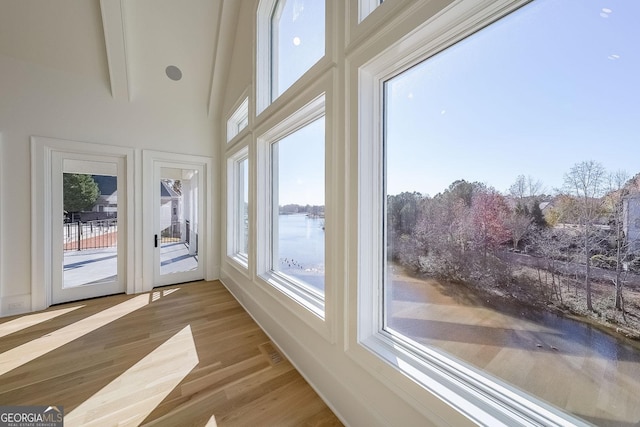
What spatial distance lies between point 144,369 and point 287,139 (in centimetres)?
236

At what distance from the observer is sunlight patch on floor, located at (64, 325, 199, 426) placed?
1475mm

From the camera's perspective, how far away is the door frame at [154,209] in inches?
143

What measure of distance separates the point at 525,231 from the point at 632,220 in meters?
0.26

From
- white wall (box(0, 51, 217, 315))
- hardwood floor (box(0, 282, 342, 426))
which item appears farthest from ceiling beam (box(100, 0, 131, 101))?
hardwood floor (box(0, 282, 342, 426))

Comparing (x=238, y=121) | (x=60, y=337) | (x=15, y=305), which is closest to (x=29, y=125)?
(x=15, y=305)

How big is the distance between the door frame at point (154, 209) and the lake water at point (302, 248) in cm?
216

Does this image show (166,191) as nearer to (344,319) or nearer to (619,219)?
(344,319)

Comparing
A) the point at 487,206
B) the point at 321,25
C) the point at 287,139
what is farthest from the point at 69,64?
the point at 487,206

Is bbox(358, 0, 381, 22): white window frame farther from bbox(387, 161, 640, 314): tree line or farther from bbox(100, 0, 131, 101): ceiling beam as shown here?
bbox(100, 0, 131, 101): ceiling beam

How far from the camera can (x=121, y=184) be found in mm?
3529

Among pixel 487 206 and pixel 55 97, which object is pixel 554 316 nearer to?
pixel 487 206

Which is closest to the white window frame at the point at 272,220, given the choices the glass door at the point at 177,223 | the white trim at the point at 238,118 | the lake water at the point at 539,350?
the lake water at the point at 539,350

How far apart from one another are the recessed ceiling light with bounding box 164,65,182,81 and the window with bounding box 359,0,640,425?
11.6ft

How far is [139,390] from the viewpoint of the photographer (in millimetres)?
1688
